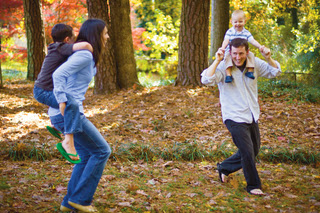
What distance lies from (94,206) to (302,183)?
2.95 metres

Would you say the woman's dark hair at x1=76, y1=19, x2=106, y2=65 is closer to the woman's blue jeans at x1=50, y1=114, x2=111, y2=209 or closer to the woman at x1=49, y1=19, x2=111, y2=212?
the woman at x1=49, y1=19, x2=111, y2=212

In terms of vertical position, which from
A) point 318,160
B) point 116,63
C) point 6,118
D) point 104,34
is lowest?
point 318,160

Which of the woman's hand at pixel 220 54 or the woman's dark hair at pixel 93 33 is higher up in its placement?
the woman's dark hair at pixel 93 33

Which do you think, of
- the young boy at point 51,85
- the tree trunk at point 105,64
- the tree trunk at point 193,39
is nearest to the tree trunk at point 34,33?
the tree trunk at point 105,64

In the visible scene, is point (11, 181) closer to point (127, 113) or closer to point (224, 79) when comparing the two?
point (224, 79)

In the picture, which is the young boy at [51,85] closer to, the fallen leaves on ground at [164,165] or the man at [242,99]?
the fallen leaves on ground at [164,165]

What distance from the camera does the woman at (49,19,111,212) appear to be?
2871 mm

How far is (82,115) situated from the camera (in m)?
3.04

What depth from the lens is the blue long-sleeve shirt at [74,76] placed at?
2.85 meters

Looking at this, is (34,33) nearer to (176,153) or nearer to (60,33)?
(176,153)

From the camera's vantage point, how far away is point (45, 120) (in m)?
7.40

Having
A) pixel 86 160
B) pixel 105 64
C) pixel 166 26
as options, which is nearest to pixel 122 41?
pixel 105 64

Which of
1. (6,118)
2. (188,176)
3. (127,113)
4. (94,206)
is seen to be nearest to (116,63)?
(127,113)

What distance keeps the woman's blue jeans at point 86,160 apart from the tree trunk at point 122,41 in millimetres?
6884
